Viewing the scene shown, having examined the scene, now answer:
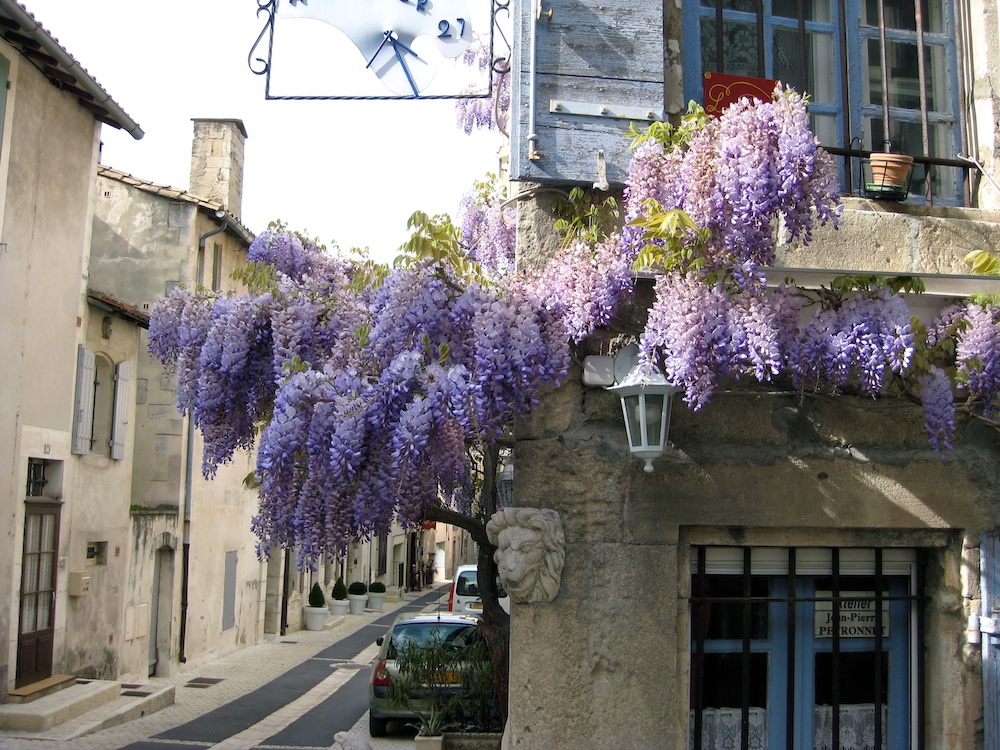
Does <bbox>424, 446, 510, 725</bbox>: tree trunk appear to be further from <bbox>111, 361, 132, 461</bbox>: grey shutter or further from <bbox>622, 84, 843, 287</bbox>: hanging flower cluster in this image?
<bbox>111, 361, 132, 461</bbox>: grey shutter

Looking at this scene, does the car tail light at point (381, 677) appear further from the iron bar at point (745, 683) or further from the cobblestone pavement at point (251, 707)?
the iron bar at point (745, 683)

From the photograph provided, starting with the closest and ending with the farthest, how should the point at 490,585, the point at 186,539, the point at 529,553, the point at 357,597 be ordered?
the point at 529,553
the point at 490,585
the point at 186,539
the point at 357,597

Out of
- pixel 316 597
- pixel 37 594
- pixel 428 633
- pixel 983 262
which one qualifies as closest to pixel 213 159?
pixel 316 597

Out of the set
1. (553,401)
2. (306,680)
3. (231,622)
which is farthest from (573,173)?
(231,622)

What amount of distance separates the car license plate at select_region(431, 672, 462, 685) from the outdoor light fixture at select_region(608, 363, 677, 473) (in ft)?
12.5

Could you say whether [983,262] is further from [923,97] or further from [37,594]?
[37,594]

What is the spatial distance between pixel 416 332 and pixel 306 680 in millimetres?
12706

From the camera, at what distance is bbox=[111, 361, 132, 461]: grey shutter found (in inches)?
565

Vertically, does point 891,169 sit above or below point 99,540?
above

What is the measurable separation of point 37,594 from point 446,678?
626 cm

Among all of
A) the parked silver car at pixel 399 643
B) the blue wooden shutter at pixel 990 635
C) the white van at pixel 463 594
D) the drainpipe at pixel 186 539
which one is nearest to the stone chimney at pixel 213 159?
the drainpipe at pixel 186 539

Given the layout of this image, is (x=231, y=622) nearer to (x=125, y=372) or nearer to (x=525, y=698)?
(x=125, y=372)

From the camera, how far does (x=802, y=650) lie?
17.8 feet

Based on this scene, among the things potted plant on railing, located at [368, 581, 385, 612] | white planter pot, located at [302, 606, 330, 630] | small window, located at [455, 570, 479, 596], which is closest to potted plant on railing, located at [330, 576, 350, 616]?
potted plant on railing, located at [368, 581, 385, 612]
